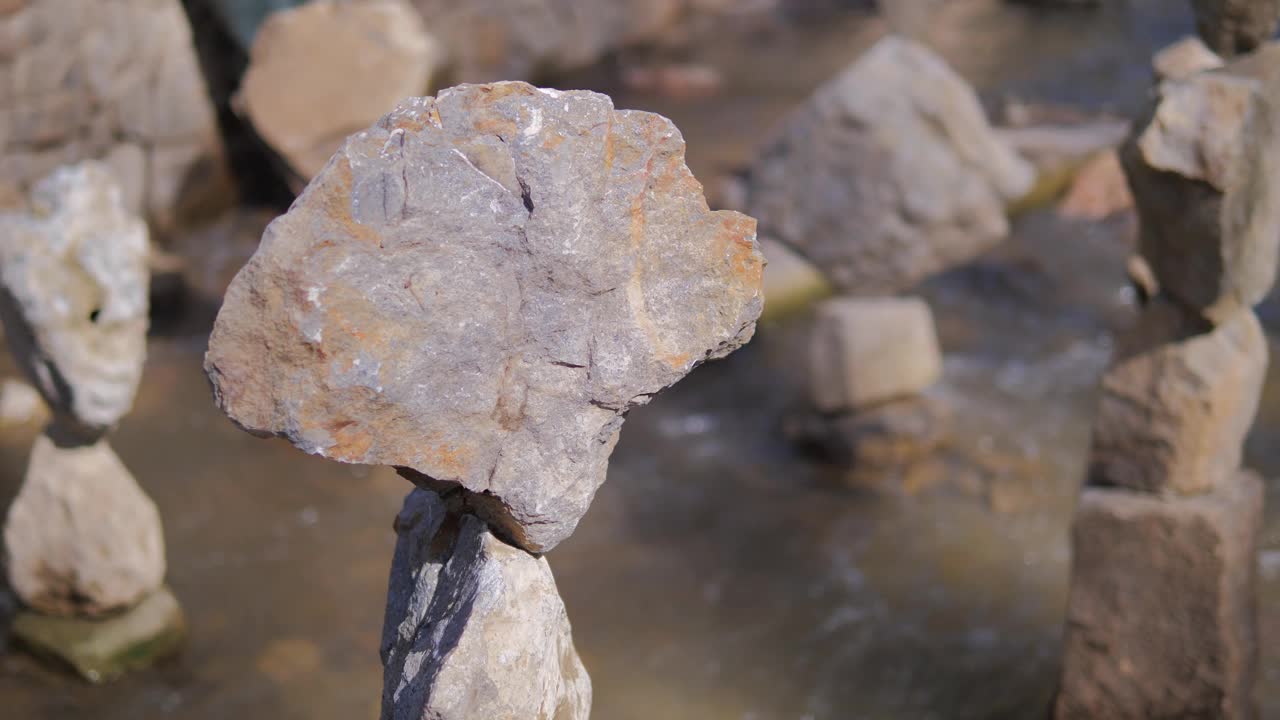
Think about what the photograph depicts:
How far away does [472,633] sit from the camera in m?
1.55

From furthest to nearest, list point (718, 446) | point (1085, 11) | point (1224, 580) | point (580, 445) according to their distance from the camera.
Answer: point (1085, 11) < point (718, 446) < point (1224, 580) < point (580, 445)

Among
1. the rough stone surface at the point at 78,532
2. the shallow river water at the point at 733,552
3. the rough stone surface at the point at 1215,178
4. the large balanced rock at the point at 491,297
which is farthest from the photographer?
the shallow river water at the point at 733,552

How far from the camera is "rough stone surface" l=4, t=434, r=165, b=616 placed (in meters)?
Answer: 3.06

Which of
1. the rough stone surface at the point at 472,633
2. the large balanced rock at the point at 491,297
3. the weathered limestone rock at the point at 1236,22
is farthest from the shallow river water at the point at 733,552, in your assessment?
the large balanced rock at the point at 491,297

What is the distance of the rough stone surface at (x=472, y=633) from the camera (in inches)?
60.8

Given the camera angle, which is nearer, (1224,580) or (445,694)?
(445,694)

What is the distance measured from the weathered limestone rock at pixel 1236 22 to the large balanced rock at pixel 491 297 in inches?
56.2

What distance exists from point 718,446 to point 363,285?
120 inches

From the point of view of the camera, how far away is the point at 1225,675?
106 inches

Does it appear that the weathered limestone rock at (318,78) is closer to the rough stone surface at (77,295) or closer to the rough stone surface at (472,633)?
the rough stone surface at (77,295)

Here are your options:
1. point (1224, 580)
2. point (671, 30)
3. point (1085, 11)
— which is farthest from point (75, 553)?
point (1085, 11)

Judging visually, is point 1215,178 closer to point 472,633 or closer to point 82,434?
point 472,633

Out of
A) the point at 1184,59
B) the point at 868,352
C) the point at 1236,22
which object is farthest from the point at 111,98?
the point at 1236,22

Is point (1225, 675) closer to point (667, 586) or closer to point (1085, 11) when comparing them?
point (667, 586)
